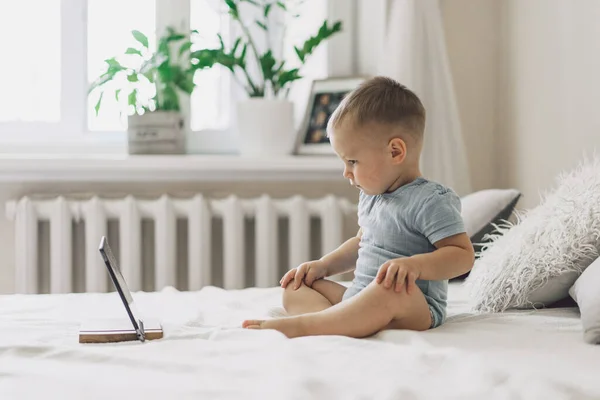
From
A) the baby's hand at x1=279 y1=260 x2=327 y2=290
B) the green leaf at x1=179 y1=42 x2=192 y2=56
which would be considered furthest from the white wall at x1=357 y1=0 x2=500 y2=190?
the baby's hand at x1=279 y1=260 x2=327 y2=290

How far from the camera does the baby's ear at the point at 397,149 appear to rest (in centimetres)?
146

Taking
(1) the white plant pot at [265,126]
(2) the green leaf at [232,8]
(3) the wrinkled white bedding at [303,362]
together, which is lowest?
(3) the wrinkled white bedding at [303,362]

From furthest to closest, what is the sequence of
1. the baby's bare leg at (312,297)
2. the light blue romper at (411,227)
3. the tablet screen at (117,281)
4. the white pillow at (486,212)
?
the white pillow at (486,212) → the baby's bare leg at (312,297) → the light blue romper at (411,227) → the tablet screen at (117,281)

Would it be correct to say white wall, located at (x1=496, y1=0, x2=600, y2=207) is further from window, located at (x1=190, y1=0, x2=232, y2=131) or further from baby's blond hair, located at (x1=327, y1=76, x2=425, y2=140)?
window, located at (x1=190, y1=0, x2=232, y2=131)

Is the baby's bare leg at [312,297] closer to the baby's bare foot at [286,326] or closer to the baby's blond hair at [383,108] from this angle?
the baby's bare foot at [286,326]

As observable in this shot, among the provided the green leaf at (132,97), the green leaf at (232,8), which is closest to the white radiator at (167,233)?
the green leaf at (132,97)

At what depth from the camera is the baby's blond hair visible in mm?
1448

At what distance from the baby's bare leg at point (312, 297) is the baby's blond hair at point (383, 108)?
334mm

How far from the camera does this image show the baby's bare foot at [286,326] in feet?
4.42

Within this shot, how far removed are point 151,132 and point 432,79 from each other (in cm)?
86

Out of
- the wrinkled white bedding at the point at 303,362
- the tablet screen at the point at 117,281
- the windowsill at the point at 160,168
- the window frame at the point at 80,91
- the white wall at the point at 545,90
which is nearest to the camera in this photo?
the wrinkled white bedding at the point at 303,362

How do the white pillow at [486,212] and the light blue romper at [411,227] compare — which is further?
the white pillow at [486,212]

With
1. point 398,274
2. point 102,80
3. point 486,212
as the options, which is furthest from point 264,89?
point 398,274

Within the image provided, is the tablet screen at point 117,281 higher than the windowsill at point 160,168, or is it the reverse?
the windowsill at point 160,168
